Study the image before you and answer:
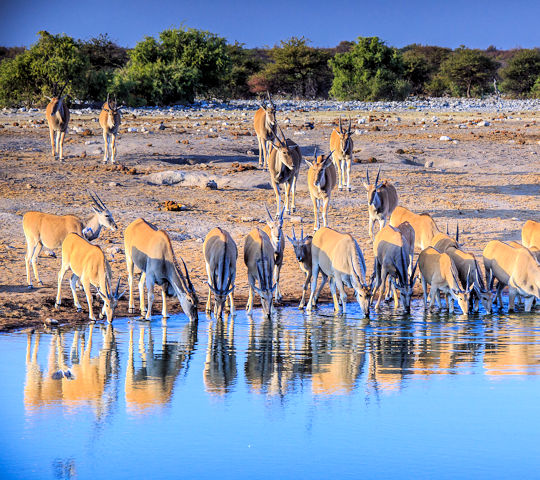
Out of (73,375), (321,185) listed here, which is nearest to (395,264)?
(321,185)

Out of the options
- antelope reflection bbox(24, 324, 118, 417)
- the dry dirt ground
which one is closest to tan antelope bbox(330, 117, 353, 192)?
the dry dirt ground

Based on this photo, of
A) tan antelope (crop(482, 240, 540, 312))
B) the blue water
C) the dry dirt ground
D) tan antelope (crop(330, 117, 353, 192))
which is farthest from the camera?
tan antelope (crop(330, 117, 353, 192))

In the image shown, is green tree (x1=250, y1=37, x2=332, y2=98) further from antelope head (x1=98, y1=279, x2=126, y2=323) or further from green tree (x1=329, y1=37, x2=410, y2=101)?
antelope head (x1=98, y1=279, x2=126, y2=323)

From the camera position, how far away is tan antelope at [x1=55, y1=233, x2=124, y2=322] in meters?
11.2

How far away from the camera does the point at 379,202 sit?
16.0 m

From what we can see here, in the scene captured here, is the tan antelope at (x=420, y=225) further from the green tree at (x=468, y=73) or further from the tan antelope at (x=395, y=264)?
the green tree at (x=468, y=73)

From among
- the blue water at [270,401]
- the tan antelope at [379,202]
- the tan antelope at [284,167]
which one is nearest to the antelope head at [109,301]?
the blue water at [270,401]

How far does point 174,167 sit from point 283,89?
34.0 metres

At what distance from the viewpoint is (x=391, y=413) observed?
772cm

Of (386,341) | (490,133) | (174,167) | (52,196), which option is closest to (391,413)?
(386,341)

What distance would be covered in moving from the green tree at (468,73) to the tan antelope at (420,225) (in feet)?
136

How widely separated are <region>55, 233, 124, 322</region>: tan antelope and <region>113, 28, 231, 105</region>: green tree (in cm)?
2511

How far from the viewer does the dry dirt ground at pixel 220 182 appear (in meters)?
14.3

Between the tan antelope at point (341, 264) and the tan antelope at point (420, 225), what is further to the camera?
the tan antelope at point (420, 225)
